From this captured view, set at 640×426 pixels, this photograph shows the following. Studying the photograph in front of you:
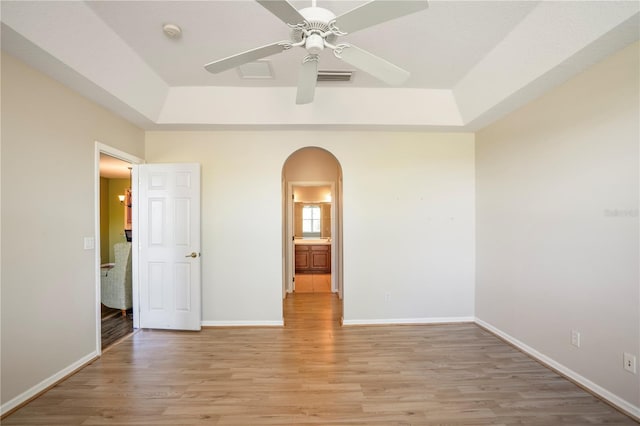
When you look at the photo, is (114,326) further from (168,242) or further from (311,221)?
(311,221)

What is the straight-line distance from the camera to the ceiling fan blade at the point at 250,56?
1.57m

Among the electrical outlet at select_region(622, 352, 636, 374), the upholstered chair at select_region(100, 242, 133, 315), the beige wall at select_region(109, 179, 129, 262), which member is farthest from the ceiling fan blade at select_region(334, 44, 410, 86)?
the beige wall at select_region(109, 179, 129, 262)

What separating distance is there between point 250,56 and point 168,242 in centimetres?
264

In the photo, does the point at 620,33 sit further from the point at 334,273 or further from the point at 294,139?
the point at 334,273

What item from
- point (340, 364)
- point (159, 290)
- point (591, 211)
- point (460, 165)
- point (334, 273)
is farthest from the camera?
point (334, 273)

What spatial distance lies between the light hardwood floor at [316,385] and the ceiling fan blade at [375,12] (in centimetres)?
248

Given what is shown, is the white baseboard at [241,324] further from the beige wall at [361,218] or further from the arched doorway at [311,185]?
the arched doorway at [311,185]

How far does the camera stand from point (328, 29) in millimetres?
1479

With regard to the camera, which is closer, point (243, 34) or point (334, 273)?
point (243, 34)

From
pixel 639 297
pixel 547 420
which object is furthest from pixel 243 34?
pixel 547 420

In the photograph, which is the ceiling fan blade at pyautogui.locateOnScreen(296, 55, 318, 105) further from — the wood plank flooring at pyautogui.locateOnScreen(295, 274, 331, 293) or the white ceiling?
the wood plank flooring at pyautogui.locateOnScreen(295, 274, 331, 293)

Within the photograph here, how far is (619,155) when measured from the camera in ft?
6.42

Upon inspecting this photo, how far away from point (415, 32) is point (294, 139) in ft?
5.89

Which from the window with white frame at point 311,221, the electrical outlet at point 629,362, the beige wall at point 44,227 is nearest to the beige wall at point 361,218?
the beige wall at point 44,227
